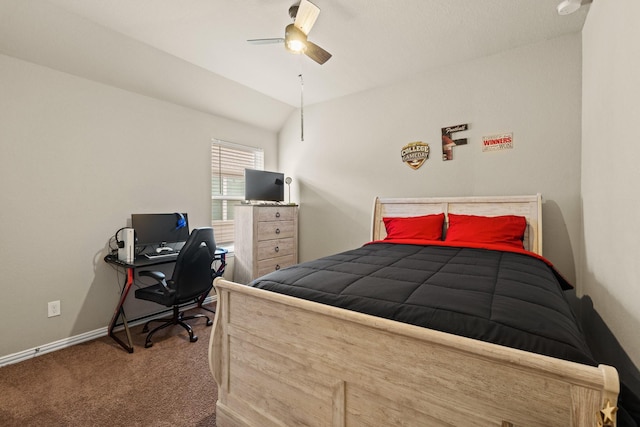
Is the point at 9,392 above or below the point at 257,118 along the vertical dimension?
below

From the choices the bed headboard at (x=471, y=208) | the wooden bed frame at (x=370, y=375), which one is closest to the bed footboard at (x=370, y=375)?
the wooden bed frame at (x=370, y=375)

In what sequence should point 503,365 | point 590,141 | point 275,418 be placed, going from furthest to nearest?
point 590,141 → point 275,418 → point 503,365

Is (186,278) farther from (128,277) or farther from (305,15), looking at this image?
(305,15)

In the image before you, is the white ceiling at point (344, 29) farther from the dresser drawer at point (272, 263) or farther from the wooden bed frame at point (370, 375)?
the dresser drawer at point (272, 263)

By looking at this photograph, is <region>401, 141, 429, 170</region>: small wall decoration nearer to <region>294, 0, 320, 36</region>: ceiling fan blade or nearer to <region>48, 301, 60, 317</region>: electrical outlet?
<region>294, 0, 320, 36</region>: ceiling fan blade

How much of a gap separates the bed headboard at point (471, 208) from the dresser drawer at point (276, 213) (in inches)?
46.6

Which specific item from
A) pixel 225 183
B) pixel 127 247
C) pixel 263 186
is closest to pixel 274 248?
pixel 263 186

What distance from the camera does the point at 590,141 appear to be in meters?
2.11

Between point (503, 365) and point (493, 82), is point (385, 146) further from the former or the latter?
point (503, 365)

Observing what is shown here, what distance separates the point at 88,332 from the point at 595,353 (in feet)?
12.9

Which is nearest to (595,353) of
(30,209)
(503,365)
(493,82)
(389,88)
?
(503,365)

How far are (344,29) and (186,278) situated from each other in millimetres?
2485

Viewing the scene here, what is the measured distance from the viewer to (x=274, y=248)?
12.2 ft

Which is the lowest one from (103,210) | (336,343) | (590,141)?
(336,343)
